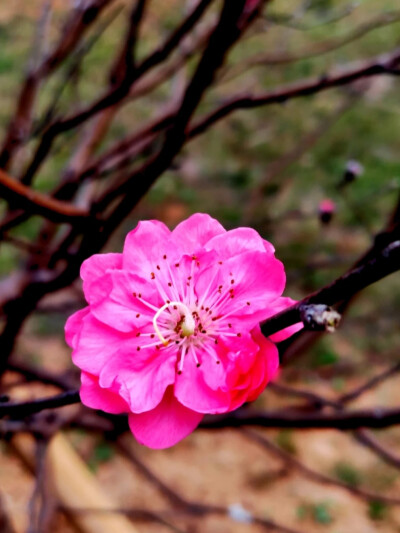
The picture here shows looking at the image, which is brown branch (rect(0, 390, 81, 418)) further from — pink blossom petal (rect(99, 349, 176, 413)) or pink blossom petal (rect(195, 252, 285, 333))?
pink blossom petal (rect(195, 252, 285, 333))

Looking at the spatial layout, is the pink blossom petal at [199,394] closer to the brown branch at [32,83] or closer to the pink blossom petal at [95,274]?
the pink blossom petal at [95,274]

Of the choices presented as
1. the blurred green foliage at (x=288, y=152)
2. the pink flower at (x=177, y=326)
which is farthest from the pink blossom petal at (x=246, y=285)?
the blurred green foliage at (x=288, y=152)

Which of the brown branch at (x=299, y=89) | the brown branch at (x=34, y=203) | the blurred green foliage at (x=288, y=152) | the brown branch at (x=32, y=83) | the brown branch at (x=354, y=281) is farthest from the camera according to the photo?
the blurred green foliage at (x=288, y=152)

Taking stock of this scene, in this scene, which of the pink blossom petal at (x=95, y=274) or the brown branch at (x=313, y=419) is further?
the brown branch at (x=313, y=419)

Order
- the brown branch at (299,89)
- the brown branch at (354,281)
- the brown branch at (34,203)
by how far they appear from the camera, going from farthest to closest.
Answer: the brown branch at (299,89), the brown branch at (34,203), the brown branch at (354,281)

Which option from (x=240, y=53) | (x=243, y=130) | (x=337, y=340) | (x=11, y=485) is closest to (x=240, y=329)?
(x=11, y=485)

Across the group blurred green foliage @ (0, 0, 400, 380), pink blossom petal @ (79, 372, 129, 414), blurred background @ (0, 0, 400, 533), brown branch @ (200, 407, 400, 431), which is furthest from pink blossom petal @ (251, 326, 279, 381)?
blurred green foliage @ (0, 0, 400, 380)

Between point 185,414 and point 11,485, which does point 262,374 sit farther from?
point 11,485
